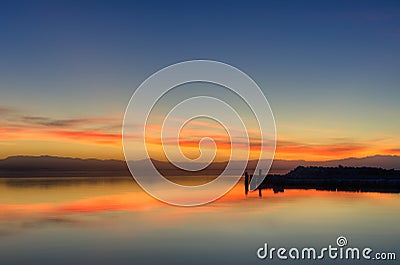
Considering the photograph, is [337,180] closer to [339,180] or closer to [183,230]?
[339,180]

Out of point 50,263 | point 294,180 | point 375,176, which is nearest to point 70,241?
point 50,263

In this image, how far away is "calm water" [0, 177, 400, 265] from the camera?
66.4 feet

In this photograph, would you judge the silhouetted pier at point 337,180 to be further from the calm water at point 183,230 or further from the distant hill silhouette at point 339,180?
the calm water at point 183,230

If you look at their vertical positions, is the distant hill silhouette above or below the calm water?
above

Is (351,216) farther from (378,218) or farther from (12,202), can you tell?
(12,202)

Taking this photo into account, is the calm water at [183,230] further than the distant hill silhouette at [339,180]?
No

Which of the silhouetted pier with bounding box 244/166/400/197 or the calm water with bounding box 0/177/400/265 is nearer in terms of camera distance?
the calm water with bounding box 0/177/400/265

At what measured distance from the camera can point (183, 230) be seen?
86.7ft

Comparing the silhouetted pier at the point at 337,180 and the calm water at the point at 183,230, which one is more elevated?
the silhouetted pier at the point at 337,180

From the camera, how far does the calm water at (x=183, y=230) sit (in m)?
20.2

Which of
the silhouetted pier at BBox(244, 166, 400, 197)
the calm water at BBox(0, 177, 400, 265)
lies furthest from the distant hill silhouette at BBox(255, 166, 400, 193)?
the calm water at BBox(0, 177, 400, 265)

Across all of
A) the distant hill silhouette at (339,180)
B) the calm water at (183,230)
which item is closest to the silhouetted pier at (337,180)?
the distant hill silhouette at (339,180)

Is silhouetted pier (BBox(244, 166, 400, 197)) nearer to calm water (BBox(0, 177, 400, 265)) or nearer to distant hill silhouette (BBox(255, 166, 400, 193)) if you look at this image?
distant hill silhouette (BBox(255, 166, 400, 193))

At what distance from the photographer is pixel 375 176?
2443 inches
